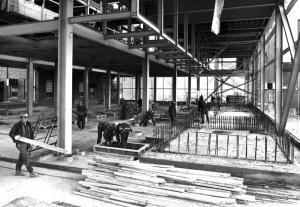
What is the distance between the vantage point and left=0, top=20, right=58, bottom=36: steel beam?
27.2 feet

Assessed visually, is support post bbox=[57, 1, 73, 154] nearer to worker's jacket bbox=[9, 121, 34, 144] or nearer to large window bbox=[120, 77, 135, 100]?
worker's jacket bbox=[9, 121, 34, 144]

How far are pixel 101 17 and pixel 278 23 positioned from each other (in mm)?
8927

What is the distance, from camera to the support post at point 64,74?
25.8ft

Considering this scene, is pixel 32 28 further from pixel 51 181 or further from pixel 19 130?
pixel 51 181

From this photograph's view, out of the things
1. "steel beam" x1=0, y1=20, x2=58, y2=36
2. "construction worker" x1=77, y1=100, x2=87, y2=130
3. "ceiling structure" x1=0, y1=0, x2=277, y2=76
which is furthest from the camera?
"construction worker" x1=77, y1=100, x2=87, y2=130

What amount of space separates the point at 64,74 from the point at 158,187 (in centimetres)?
442

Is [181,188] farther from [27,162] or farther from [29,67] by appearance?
[29,67]

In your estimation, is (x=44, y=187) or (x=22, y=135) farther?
(x=22, y=135)

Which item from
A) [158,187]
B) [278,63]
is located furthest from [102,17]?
[278,63]

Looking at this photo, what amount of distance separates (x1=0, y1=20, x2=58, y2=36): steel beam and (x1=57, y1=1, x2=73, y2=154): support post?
17.5 inches

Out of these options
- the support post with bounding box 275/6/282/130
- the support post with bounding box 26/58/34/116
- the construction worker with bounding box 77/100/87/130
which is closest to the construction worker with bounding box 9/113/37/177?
the construction worker with bounding box 77/100/87/130

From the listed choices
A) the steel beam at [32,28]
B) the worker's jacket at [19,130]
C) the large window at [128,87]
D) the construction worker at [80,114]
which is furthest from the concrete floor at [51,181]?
the large window at [128,87]

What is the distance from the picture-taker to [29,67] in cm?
1831

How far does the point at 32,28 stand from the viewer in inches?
336
